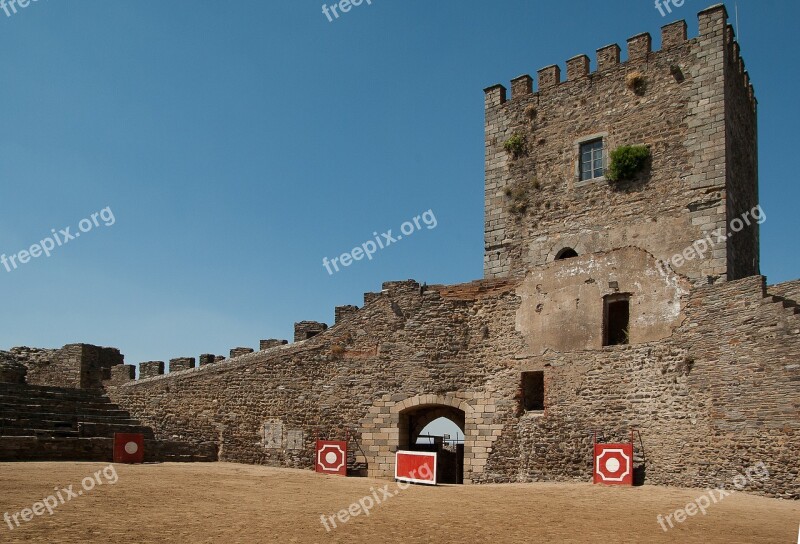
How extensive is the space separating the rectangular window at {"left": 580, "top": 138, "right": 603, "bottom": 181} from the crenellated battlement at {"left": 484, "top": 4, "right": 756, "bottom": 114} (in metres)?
1.96

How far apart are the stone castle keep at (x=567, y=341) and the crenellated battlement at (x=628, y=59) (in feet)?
0.18

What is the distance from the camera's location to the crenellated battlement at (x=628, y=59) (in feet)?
66.5

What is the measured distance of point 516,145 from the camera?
74.9ft

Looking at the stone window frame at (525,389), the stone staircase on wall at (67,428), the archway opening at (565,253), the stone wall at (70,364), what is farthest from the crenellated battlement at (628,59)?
the stone wall at (70,364)

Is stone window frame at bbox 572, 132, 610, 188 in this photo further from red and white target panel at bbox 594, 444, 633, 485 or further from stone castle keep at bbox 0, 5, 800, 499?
red and white target panel at bbox 594, 444, 633, 485

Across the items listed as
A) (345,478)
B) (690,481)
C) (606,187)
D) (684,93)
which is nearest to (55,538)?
(345,478)

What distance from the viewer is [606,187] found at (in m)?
21.0

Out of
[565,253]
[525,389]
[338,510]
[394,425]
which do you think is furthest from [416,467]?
[565,253]

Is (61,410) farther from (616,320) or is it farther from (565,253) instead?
(616,320)

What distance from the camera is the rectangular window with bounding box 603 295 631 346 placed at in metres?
18.5

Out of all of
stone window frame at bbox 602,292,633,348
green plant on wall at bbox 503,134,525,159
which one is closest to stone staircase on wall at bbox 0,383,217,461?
stone window frame at bbox 602,292,633,348

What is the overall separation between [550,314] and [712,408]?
4.52 meters

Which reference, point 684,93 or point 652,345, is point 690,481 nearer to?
point 652,345

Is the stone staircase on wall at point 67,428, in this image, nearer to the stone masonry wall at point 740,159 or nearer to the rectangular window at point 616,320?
the rectangular window at point 616,320
